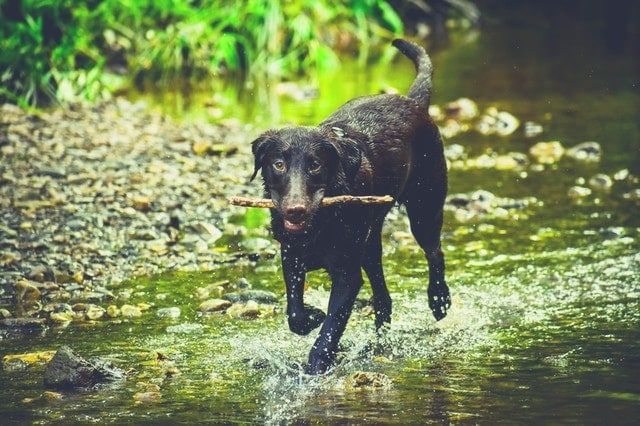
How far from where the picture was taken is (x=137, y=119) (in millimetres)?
13578

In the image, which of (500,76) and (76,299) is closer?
(76,299)

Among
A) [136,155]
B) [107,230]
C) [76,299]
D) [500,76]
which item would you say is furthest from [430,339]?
[500,76]

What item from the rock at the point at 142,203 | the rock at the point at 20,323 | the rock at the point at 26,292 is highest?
the rock at the point at 142,203

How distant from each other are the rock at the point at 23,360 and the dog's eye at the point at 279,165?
1.49 m

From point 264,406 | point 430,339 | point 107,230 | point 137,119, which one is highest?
point 137,119

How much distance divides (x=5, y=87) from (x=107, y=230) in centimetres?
539

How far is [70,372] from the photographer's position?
570 cm

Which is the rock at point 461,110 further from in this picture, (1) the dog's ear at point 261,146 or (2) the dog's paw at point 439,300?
(1) the dog's ear at point 261,146

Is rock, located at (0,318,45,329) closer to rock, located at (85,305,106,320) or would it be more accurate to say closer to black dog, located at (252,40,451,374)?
rock, located at (85,305,106,320)

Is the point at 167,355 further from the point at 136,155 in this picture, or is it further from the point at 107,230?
the point at 136,155

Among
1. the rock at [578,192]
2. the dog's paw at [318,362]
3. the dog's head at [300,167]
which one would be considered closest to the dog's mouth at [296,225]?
the dog's head at [300,167]

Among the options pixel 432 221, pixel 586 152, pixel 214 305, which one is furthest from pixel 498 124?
pixel 214 305

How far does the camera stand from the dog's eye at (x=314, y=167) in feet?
19.5

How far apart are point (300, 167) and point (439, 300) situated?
1.65 metres
